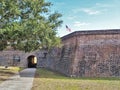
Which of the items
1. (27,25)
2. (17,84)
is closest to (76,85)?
(17,84)

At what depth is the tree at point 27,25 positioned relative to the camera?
20.2 metres

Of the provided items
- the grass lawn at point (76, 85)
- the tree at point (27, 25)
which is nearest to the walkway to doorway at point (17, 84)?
the grass lawn at point (76, 85)

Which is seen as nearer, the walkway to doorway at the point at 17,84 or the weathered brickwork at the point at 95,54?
the walkway to doorway at the point at 17,84

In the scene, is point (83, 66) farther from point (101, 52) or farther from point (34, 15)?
point (34, 15)

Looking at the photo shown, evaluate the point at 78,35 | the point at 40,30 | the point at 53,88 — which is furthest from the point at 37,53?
the point at 53,88

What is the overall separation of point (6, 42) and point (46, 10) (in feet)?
14.1

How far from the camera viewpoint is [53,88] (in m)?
16.0

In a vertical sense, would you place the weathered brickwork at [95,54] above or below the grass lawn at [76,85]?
above

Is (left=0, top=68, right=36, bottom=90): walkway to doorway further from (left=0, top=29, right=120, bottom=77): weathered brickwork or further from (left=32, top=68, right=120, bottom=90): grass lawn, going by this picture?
(left=0, top=29, right=120, bottom=77): weathered brickwork

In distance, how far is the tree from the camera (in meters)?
20.2

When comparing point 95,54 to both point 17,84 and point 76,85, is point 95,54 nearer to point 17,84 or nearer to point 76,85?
point 76,85

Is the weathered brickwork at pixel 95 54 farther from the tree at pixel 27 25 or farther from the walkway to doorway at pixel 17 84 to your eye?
the walkway to doorway at pixel 17 84

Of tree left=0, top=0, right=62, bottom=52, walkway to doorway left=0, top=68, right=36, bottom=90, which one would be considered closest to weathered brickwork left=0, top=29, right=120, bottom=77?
tree left=0, top=0, right=62, bottom=52

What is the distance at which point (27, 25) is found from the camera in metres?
21.2
